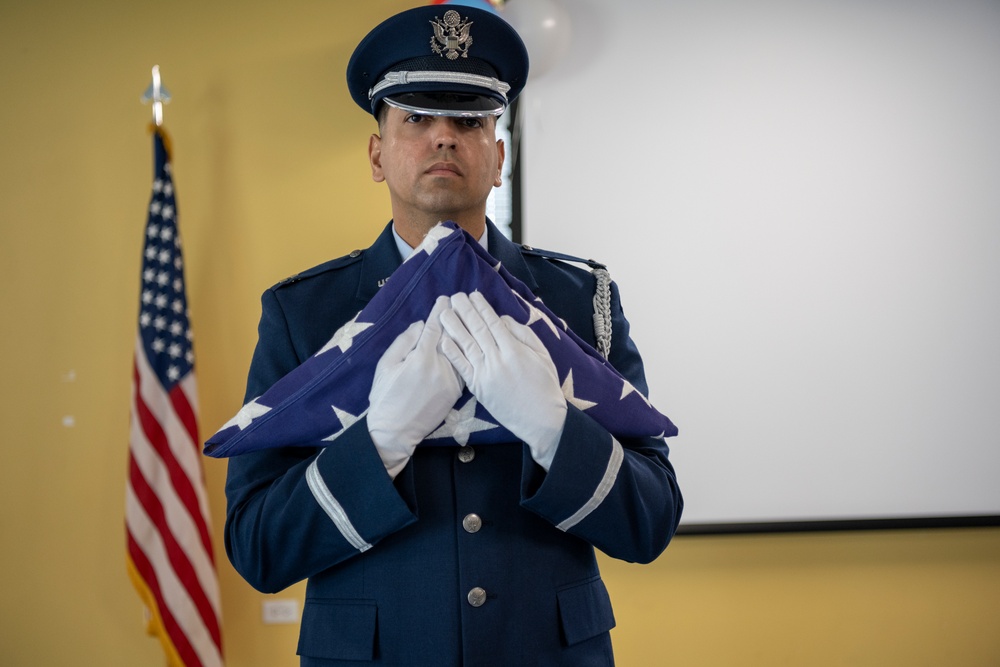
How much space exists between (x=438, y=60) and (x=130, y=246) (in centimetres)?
172

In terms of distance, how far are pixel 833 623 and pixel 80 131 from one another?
263 centimetres

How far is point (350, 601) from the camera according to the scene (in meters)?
1.05

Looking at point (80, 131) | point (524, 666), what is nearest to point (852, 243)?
point (524, 666)

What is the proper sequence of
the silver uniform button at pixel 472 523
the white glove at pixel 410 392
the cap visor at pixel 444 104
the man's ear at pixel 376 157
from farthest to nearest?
the man's ear at pixel 376 157 → the cap visor at pixel 444 104 → the silver uniform button at pixel 472 523 → the white glove at pixel 410 392

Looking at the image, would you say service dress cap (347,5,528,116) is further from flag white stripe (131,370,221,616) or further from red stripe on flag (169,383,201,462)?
flag white stripe (131,370,221,616)

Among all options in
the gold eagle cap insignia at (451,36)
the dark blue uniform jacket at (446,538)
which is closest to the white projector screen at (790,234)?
the gold eagle cap insignia at (451,36)

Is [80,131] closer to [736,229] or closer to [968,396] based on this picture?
[736,229]

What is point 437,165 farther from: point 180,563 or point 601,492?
point 180,563

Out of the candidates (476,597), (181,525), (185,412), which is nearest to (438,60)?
(476,597)

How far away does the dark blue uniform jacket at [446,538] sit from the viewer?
950mm

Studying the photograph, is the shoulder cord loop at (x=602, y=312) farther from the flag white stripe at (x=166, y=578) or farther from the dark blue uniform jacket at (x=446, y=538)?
the flag white stripe at (x=166, y=578)

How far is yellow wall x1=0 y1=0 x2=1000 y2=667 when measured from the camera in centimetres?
248

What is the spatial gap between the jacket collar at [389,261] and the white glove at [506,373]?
0.25 metres

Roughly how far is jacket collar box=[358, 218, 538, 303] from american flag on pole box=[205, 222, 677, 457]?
0.61 ft
